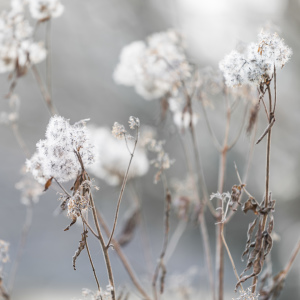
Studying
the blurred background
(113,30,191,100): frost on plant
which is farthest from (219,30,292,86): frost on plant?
the blurred background

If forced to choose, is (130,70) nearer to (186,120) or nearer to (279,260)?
(186,120)

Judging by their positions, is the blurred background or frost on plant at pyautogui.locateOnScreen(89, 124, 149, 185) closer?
frost on plant at pyautogui.locateOnScreen(89, 124, 149, 185)

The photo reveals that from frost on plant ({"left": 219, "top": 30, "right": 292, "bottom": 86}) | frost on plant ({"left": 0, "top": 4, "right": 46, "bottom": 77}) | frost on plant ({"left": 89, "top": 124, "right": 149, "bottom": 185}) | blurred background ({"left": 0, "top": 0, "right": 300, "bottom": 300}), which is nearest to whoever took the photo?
frost on plant ({"left": 219, "top": 30, "right": 292, "bottom": 86})

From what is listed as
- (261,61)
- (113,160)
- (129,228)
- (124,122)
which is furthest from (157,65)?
(124,122)

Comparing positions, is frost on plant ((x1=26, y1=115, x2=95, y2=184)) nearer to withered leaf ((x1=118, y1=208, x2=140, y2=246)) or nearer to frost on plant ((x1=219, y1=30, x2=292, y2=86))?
frost on plant ((x1=219, y1=30, x2=292, y2=86))

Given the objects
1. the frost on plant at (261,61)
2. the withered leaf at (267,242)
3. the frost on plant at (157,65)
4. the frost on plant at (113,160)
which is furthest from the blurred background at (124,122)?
the frost on plant at (261,61)

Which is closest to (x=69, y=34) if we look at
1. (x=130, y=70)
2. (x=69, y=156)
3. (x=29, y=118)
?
(x=29, y=118)

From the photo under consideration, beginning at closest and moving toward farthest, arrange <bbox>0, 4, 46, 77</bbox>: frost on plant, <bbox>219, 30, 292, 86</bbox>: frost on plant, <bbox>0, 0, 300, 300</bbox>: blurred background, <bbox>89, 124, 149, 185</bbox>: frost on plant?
1. <bbox>219, 30, 292, 86</bbox>: frost on plant
2. <bbox>0, 4, 46, 77</bbox>: frost on plant
3. <bbox>89, 124, 149, 185</bbox>: frost on plant
4. <bbox>0, 0, 300, 300</bbox>: blurred background
